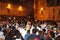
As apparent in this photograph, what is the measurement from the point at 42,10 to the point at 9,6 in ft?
12.1

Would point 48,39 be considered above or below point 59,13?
above

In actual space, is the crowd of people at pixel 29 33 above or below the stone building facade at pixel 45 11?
above

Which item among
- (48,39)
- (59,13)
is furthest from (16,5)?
(48,39)

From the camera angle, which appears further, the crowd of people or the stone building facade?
the stone building facade

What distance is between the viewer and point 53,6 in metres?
20.5

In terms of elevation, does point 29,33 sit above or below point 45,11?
above

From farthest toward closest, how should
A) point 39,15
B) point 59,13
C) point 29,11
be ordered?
point 29,11 → point 39,15 → point 59,13

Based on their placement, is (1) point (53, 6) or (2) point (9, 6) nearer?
(1) point (53, 6)

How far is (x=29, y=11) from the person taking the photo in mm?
23234

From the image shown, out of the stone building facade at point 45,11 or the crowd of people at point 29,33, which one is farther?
the stone building facade at point 45,11

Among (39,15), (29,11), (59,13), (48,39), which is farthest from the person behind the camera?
(29,11)

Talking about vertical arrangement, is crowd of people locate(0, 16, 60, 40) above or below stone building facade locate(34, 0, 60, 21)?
above

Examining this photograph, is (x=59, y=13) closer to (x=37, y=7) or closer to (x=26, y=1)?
(x=37, y=7)

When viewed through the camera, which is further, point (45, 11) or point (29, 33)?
point (45, 11)
